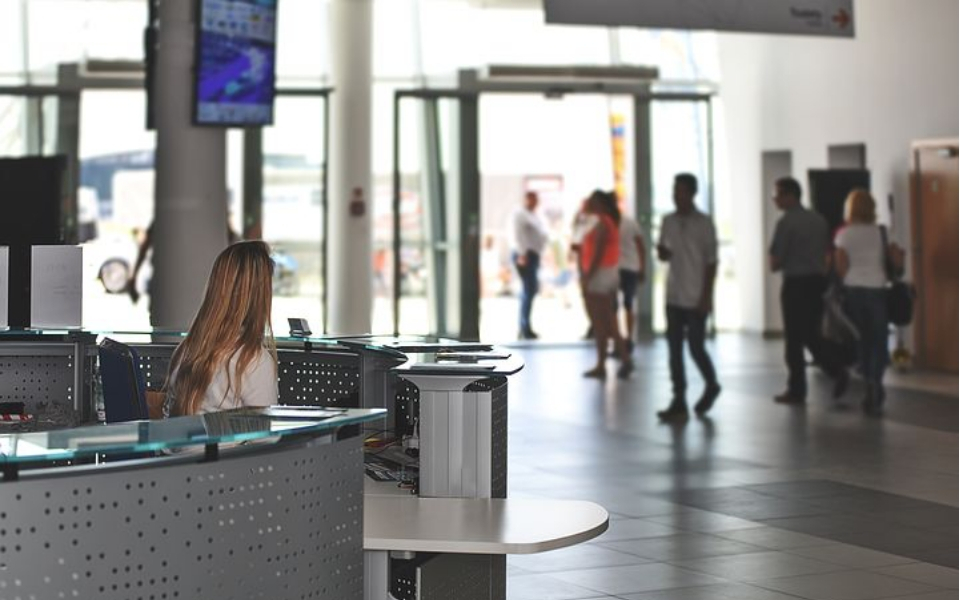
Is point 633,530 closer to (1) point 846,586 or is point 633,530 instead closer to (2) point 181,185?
(1) point 846,586

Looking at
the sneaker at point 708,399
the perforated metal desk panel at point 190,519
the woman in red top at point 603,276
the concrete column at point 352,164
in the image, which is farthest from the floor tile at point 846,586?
the concrete column at point 352,164

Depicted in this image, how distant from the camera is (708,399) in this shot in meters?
11.9

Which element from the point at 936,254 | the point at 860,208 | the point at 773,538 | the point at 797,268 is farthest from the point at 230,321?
the point at 936,254

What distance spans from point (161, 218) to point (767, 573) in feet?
16.6

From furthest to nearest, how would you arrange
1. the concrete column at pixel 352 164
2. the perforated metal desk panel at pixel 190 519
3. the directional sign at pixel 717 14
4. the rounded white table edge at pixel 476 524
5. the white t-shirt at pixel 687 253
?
1. the concrete column at pixel 352 164
2. the white t-shirt at pixel 687 253
3. the directional sign at pixel 717 14
4. the rounded white table edge at pixel 476 524
5. the perforated metal desk panel at pixel 190 519

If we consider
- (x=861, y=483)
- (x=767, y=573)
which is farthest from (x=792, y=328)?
(x=767, y=573)

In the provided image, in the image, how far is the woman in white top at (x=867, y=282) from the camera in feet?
38.4

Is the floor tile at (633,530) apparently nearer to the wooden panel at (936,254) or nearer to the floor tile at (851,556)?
the floor tile at (851,556)

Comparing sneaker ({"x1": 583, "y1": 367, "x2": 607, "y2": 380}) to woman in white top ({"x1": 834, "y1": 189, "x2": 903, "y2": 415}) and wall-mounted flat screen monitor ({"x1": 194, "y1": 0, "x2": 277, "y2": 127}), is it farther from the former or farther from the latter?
wall-mounted flat screen monitor ({"x1": 194, "y1": 0, "x2": 277, "y2": 127})

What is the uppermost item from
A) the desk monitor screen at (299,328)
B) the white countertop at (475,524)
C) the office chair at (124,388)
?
the desk monitor screen at (299,328)

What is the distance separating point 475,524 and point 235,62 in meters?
6.13

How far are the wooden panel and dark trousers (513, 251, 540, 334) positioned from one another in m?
5.17

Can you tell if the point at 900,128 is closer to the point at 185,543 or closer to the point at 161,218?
the point at 161,218

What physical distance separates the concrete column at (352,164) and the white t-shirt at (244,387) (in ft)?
42.8
